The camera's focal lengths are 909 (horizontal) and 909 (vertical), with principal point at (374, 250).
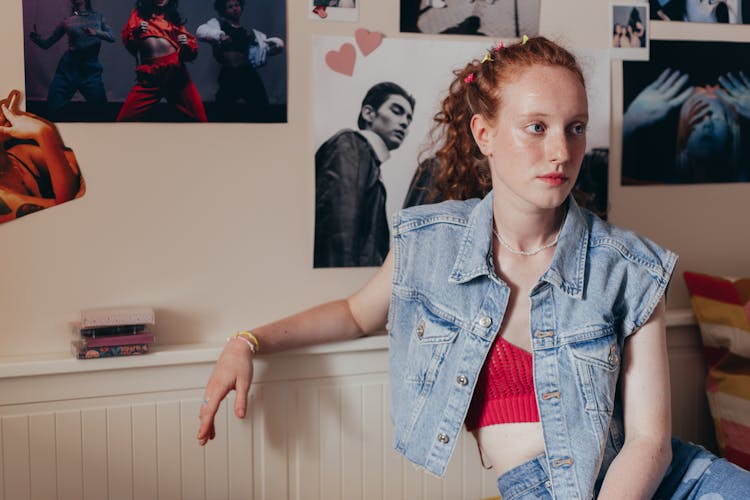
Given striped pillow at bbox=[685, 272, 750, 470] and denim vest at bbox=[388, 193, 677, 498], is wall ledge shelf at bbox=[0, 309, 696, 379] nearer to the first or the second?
denim vest at bbox=[388, 193, 677, 498]

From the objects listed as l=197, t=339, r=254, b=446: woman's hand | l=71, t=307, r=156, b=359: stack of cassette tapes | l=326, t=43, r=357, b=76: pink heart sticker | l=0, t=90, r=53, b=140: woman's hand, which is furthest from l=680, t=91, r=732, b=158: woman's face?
l=0, t=90, r=53, b=140: woman's hand

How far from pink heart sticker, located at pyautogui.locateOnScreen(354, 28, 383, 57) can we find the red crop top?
66 centimetres

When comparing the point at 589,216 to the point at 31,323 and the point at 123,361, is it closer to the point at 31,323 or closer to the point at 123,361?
the point at 123,361

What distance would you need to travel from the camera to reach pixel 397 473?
1928mm

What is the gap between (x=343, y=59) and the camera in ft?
6.07

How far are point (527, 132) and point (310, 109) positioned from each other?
508 mm

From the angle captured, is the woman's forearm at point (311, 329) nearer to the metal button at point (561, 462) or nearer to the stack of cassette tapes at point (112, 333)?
the stack of cassette tapes at point (112, 333)

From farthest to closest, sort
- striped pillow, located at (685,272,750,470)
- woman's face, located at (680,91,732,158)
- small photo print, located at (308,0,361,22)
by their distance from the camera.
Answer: woman's face, located at (680,91,732,158), striped pillow, located at (685,272,750,470), small photo print, located at (308,0,361,22)

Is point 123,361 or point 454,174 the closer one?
point 123,361

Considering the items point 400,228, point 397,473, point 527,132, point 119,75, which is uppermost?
point 119,75

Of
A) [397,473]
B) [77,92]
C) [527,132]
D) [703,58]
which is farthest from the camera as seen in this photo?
[703,58]

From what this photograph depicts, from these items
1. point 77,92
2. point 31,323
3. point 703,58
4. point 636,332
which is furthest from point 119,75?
point 703,58

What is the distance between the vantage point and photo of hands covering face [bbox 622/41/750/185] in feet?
6.90

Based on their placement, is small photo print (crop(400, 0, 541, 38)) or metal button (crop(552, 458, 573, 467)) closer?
metal button (crop(552, 458, 573, 467))
